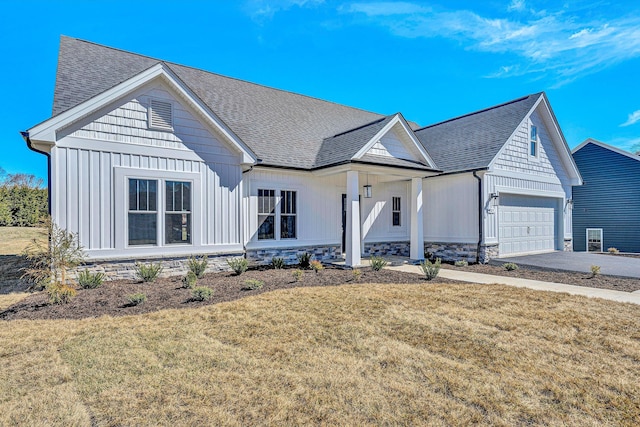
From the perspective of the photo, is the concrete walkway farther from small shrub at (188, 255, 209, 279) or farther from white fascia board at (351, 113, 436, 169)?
small shrub at (188, 255, 209, 279)

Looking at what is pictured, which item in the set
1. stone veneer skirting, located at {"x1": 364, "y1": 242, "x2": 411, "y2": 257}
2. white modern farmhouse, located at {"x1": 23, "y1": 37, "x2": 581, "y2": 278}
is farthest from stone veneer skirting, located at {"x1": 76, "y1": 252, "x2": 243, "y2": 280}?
stone veneer skirting, located at {"x1": 364, "y1": 242, "x2": 411, "y2": 257}

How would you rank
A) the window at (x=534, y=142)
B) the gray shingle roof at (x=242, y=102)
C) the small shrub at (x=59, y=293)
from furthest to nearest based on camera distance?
1. the window at (x=534, y=142)
2. the gray shingle roof at (x=242, y=102)
3. the small shrub at (x=59, y=293)

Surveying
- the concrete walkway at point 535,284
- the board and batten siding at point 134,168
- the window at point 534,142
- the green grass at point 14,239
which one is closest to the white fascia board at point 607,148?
the window at point 534,142

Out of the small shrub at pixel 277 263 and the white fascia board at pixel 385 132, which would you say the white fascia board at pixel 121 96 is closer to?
the small shrub at pixel 277 263

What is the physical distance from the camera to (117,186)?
8680mm

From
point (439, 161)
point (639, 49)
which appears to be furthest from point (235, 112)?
point (639, 49)

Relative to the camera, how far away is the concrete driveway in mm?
10648

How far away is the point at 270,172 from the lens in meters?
11.5

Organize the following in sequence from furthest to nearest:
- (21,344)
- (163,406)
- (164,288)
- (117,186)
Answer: (117,186), (164,288), (21,344), (163,406)

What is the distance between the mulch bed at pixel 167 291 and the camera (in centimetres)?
626

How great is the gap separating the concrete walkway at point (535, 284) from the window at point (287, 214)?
363 centimetres

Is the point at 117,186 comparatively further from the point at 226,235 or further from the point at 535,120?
the point at 535,120

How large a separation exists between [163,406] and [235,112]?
11217 millimetres

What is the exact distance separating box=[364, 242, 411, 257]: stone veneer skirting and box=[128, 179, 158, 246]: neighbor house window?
26.3 feet
